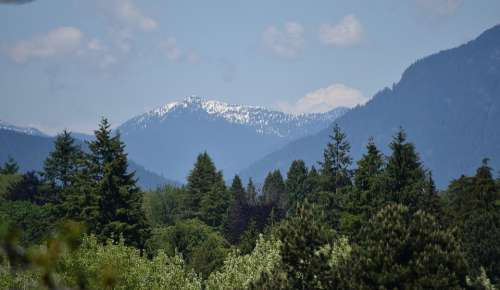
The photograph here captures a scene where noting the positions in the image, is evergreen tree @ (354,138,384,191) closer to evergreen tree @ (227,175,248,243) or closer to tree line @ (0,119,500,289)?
tree line @ (0,119,500,289)

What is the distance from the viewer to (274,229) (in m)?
33.2

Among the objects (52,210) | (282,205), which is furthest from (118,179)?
(282,205)

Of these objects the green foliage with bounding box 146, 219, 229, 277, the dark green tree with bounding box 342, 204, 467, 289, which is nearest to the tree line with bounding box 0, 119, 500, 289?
the dark green tree with bounding box 342, 204, 467, 289

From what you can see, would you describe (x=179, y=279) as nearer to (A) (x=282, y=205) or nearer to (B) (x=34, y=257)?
(B) (x=34, y=257)

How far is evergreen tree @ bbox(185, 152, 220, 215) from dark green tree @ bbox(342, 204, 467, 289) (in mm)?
68761

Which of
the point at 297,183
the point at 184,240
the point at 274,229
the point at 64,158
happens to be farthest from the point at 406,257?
the point at 297,183

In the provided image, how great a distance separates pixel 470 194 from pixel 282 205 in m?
37.8

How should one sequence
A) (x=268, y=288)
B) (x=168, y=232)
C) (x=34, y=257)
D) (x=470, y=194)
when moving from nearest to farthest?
(x=34, y=257), (x=268, y=288), (x=470, y=194), (x=168, y=232)

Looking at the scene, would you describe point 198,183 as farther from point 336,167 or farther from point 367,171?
point 367,171

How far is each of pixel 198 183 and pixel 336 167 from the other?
28.8m

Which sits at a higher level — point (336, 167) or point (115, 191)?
point (336, 167)

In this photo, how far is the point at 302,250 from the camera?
24.5 m

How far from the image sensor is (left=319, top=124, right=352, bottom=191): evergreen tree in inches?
2746

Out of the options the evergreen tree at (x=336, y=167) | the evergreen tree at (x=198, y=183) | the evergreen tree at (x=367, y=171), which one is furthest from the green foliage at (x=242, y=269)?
the evergreen tree at (x=198, y=183)
